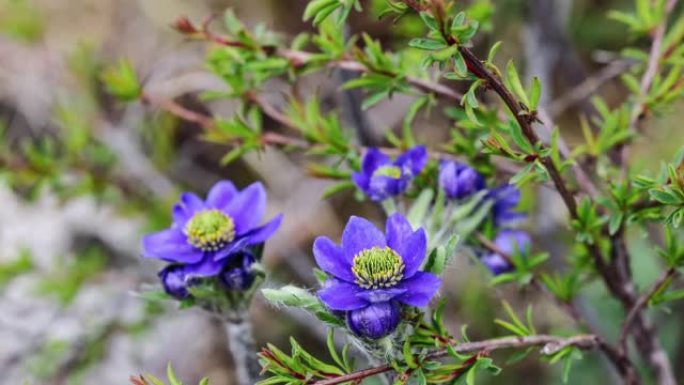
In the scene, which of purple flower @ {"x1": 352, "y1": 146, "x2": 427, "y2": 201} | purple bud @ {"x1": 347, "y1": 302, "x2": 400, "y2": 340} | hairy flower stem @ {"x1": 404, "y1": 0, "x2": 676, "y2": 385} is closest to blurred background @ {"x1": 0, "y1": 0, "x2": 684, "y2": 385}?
hairy flower stem @ {"x1": 404, "y1": 0, "x2": 676, "y2": 385}

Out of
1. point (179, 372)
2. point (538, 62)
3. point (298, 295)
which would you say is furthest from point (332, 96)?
point (298, 295)

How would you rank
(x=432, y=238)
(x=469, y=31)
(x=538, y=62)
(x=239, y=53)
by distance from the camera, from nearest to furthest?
(x=469, y=31) → (x=432, y=238) → (x=239, y=53) → (x=538, y=62)

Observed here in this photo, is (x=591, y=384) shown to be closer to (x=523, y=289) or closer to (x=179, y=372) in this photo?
(x=523, y=289)

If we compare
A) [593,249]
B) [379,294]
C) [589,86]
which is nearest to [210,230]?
[379,294]

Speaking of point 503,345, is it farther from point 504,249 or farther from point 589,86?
point 589,86

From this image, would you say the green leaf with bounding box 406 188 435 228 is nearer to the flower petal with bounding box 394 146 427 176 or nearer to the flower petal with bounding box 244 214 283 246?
the flower petal with bounding box 394 146 427 176
